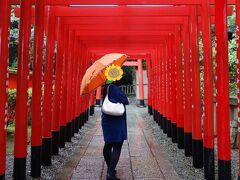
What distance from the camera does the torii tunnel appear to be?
433 cm

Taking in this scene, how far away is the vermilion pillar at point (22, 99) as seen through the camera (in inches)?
180

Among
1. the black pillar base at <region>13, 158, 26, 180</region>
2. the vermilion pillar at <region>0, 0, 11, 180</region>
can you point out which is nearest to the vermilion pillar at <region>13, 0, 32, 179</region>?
the black pillar base at <region>13, 158, 26, 180</region>

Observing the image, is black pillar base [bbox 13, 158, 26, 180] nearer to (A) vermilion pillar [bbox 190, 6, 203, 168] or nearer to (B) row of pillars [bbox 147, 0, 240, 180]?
(B) row of pillars [bbox 147, 0, 240, 180]

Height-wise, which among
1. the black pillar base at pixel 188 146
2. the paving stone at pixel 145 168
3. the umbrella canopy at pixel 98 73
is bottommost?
the paving stone at pixel 145 168

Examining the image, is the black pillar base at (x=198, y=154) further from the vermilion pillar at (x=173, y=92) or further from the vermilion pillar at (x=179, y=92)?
the vermilion pillar at (x=173, y=92)

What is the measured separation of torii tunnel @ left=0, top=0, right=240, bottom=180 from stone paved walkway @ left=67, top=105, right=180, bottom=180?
1.81 ft

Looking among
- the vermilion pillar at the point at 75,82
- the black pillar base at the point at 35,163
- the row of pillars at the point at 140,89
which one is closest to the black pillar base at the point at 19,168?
the black pillar base at the point at 35,163

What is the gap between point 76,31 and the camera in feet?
29.7

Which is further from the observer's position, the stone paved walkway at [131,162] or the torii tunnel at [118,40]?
the stone paved walkway at [131,162]

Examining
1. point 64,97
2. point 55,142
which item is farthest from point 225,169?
point 64,97

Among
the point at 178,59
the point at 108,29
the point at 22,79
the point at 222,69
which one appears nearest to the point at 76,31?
the point at 108,29

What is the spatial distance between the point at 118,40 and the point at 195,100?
191 inches

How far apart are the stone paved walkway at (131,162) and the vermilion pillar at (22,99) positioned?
890 millimetres

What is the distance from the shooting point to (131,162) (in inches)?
246
